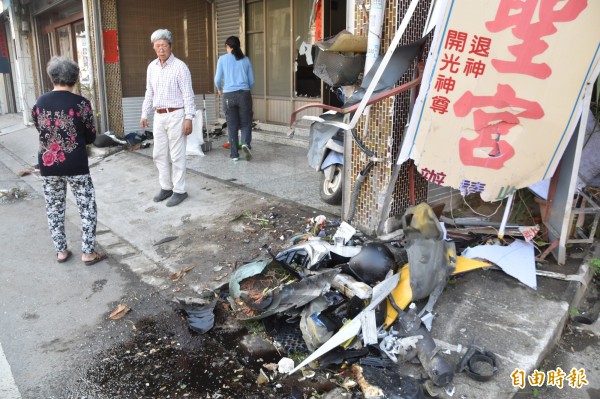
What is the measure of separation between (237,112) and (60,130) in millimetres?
3781

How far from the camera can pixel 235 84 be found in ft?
24.2

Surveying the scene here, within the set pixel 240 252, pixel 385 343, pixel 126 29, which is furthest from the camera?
pixel 126 29

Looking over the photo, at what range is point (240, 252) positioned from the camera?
443cm

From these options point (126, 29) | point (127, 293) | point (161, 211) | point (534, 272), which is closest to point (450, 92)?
point (534, 272)

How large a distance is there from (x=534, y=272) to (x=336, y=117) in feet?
6.80

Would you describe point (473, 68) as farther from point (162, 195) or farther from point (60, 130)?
point (162, 195)

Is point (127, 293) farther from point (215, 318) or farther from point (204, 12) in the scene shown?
point (204, 12)

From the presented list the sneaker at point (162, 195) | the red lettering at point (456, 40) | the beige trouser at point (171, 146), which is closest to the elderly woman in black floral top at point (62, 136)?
the beige trouser at point (171, 146)

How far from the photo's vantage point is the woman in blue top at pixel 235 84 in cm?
734

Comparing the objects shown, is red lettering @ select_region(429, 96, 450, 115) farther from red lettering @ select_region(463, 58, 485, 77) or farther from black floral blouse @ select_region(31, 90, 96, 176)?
black floral blouse @ select_region(31, 90, 96, 176)

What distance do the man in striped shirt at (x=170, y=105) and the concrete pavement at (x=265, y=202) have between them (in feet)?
1.82

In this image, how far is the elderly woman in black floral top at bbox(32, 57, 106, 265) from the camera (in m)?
4.01

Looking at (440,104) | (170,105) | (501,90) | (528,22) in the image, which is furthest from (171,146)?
(528,22)

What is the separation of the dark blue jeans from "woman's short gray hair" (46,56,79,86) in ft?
11.5
